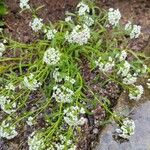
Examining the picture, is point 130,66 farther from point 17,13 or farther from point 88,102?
point 17,13

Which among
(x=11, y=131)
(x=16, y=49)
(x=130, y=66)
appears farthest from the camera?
(x=16, y=49)

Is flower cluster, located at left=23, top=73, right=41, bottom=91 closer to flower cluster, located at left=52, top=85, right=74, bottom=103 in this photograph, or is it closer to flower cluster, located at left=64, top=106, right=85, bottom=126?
flower cluster, located at left=52, top=85, right=74, bottom=103

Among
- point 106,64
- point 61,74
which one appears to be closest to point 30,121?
point 61,74

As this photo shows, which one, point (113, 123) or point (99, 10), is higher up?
point (99, 10)

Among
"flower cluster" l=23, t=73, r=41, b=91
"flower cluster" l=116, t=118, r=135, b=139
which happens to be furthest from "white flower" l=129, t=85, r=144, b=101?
"flower cluster" l=23, t=73, r=41, b=91

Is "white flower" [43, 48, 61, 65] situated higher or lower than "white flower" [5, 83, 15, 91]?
higher

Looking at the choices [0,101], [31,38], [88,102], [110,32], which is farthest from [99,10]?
[0,101]

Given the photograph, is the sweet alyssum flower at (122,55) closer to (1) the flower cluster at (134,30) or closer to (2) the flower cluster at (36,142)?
(1) the flower cluster at (134,30)
